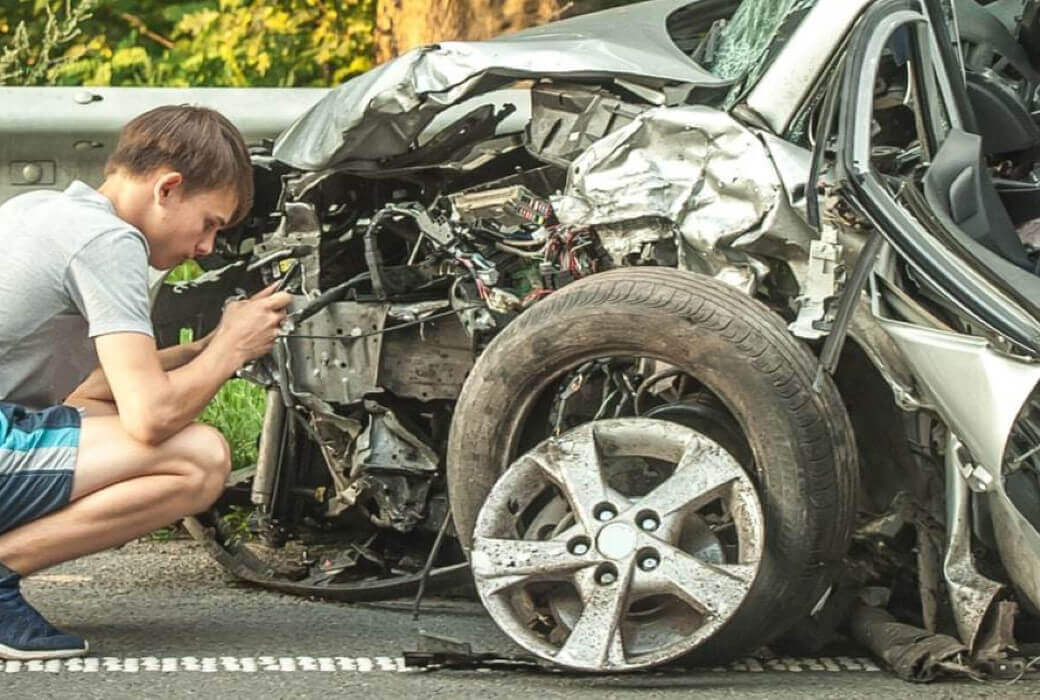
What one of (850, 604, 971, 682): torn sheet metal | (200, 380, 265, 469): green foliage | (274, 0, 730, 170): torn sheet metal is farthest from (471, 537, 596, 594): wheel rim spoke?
(200, 380, 265, 469): green foliage

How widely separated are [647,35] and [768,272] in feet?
3.85

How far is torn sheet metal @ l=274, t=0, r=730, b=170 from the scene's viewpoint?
5.27 meters

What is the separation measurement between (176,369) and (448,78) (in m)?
1.12

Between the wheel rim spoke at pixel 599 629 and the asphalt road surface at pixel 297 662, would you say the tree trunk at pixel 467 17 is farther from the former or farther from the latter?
the wheel rim spoke at pixel 599 629

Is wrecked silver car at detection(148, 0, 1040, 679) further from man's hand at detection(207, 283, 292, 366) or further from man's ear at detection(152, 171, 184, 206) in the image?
man's ear at detection(152, 171, 184, 206)

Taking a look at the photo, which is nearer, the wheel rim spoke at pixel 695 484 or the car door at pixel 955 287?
the car door at pixel 955 287

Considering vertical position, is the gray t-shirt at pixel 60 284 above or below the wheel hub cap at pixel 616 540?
above

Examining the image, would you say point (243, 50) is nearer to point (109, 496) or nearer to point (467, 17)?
point (467, 17)

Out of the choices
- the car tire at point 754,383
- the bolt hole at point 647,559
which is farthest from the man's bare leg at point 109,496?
the bolt hole at point 647,559

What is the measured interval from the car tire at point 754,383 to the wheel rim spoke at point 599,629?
207mm

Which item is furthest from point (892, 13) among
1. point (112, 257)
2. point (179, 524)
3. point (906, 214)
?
point (179, 524)

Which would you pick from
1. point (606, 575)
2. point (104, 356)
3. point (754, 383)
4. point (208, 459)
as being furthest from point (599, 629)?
point (104, 356)

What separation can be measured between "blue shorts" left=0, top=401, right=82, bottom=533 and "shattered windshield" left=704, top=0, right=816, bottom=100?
6.35 feet

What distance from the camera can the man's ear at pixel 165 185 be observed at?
15.1ft
